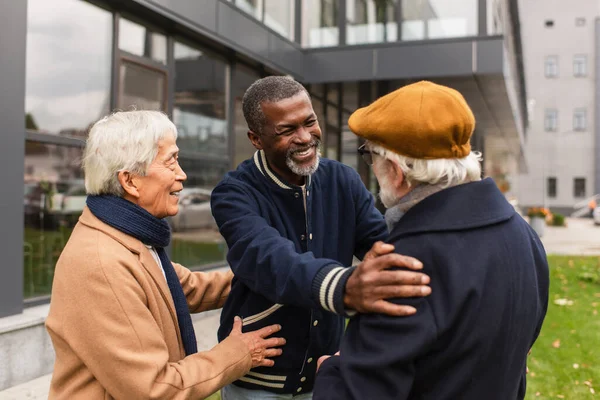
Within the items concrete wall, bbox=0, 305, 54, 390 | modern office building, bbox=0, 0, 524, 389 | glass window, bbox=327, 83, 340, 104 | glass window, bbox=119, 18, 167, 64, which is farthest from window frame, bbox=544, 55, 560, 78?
concrete wall, bbox=0, 305, 54, 390

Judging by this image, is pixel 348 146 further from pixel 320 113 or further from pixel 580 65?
pixel 580 65

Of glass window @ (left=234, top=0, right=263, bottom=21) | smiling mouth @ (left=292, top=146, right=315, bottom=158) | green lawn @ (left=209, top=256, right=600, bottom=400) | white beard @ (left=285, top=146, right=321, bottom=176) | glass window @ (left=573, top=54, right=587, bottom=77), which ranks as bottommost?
green lawn @ (left=209, top=256, right=600, bottom=400)

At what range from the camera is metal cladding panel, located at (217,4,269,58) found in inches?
308

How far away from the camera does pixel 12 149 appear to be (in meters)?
4.71

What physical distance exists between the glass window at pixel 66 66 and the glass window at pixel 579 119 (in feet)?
160

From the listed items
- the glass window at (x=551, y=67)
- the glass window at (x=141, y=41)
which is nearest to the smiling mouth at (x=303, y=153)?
the glass window at (x=141, y=41)

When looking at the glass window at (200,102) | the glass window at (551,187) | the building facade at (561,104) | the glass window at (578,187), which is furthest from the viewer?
the glass window at (551,187)

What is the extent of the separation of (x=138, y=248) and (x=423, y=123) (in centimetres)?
101

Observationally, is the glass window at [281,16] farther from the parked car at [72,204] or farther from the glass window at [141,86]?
the parked car at [72,204]

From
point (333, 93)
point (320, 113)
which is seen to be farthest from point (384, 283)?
point (333, 93)

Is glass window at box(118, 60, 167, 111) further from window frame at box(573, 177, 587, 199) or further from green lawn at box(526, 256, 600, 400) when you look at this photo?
window frame at box(573, 177, 587, 199)

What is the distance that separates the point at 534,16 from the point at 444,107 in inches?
2207

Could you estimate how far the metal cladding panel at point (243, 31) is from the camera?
7.82m

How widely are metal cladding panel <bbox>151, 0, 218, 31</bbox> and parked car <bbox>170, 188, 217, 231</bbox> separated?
2.29 meters
